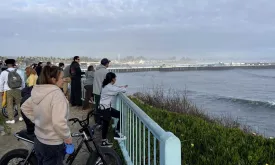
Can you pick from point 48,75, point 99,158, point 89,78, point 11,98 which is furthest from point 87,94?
point 48,75

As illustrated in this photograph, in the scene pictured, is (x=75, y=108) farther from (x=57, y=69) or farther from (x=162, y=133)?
(x=162, y=133)

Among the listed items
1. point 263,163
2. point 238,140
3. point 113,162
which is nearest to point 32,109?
point 113,162

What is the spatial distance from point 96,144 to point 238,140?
3.61 m

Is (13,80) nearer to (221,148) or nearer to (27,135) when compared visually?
(27,135)

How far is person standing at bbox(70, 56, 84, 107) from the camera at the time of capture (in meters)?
12.6

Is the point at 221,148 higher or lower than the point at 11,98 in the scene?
lower

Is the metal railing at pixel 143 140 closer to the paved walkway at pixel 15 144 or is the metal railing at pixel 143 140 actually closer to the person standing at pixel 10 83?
the paved walkway at pixel 15 144

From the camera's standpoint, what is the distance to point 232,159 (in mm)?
5770

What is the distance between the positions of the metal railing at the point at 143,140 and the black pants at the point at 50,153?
105 cm

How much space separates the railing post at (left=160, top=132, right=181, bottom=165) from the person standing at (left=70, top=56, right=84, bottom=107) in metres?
10.1

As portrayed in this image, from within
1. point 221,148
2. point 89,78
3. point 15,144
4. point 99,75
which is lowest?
point 15,144

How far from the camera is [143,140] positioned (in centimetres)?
447

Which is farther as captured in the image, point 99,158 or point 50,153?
point 99,158

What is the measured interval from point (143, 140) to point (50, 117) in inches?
50.2
